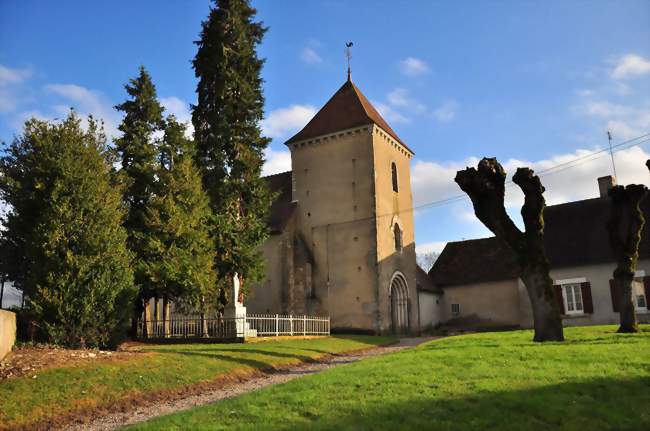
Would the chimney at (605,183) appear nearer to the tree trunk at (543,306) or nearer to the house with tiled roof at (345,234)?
the house with tiled roof at (345,234)

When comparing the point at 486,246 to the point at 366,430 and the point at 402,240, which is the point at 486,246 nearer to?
the point at 402,240

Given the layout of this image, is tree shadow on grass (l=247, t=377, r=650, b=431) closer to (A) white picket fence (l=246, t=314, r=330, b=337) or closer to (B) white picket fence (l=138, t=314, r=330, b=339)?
(B) white picket fence (l=138, t=314, r=330, b=339)

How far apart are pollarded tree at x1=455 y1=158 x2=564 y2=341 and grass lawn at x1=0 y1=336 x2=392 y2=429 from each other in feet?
24.7

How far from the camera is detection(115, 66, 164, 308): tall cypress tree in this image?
21.6 meters

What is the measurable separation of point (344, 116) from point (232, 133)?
10563 mm

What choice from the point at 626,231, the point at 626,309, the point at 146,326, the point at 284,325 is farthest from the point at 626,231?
the point at 146,326

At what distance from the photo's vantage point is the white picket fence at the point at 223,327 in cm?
2111

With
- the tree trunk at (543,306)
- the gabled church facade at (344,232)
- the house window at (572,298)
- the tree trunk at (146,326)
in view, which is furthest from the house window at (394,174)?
the tree trunk at (543,306)

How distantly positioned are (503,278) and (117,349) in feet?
82.6

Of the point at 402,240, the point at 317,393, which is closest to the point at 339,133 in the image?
the point at 402,240

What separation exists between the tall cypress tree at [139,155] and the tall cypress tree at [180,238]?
0.49m

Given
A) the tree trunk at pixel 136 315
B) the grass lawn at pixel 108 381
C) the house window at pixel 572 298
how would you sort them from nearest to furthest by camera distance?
the grass lawn at pixel 108 381, the tree trunk at pixel 136 315, the house window at pixel 572 298

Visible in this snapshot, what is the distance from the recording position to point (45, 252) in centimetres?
1324

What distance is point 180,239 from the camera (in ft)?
70.9
